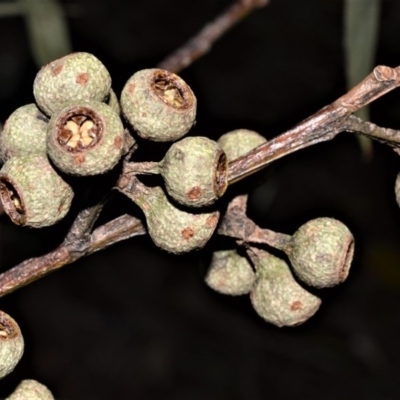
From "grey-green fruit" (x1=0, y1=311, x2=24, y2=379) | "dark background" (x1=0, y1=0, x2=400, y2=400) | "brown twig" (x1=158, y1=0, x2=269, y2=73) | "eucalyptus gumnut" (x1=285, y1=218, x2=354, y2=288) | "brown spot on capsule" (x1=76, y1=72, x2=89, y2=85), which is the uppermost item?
"brown spot on capsule" (x1=76, y1=72, x2=89, y2=85)

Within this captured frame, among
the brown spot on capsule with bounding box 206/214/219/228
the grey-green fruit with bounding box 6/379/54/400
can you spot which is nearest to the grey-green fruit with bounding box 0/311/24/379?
the grey-green fruit with bounding box 6/379/54/400

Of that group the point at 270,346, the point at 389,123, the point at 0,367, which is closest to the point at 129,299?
the point at 270,346

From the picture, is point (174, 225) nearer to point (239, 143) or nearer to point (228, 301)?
point (239, 143)

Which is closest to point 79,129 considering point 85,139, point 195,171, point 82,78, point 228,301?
point 85,139

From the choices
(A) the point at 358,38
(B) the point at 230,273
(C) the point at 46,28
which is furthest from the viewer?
(C) the point at 46,28

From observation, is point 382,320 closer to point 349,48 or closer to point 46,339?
point 46,339

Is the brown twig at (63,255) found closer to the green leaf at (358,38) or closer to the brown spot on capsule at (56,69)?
the brown spot on capsule at (56,69)

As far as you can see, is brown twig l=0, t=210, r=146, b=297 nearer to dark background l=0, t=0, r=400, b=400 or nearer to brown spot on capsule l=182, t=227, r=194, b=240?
brown spot on capsule l=182, t=227, r=194, b=240
